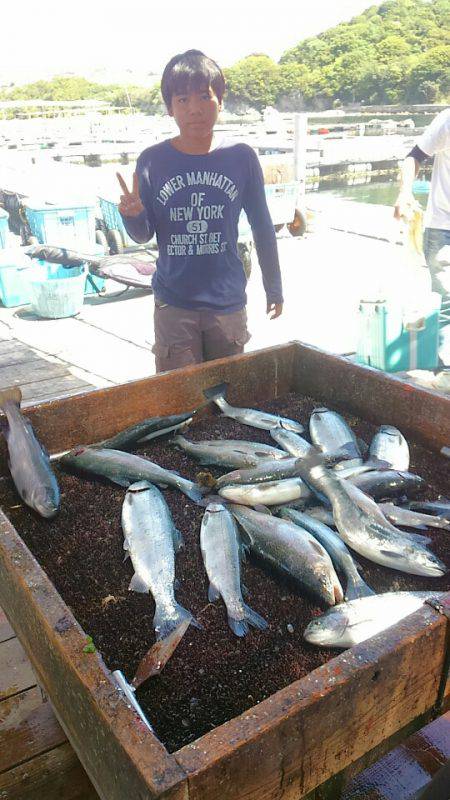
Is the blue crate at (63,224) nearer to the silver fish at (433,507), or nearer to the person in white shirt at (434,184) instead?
the person in white shirt at (434,184)

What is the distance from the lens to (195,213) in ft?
11.1

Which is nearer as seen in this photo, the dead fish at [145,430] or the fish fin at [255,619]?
the fish fin at [255,619]

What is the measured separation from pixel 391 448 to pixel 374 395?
1.64 feet

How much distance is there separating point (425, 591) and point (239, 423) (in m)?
1.47

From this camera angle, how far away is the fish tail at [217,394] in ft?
10.3

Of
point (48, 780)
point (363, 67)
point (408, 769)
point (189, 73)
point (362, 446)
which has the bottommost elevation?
point (48, 780)

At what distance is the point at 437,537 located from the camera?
86.0 inches

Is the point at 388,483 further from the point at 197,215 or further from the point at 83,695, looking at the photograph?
the point at 197,215

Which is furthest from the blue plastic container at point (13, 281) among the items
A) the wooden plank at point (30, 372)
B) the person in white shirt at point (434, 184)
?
the person in white shirt at point (434, 184)

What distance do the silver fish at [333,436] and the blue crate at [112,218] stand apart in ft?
37.9

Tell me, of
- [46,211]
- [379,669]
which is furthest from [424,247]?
[46,211]

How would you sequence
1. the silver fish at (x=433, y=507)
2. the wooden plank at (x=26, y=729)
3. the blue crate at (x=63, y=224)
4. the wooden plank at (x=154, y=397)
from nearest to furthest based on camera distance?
the wooden plank at (x=26, y=729), the silver fish at (x=433, y=507), the wooden plank at (x=154, y=397), the blue crate at (x=63, y=224)

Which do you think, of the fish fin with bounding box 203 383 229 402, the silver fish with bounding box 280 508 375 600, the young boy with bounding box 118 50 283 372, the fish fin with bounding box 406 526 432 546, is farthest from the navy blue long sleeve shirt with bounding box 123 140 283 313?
the fish fin with bounding box 406 526 432 546

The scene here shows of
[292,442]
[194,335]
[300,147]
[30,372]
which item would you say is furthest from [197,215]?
[300,147]
